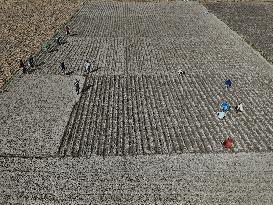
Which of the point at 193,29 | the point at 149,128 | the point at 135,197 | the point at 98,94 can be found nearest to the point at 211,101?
the point at 149,128

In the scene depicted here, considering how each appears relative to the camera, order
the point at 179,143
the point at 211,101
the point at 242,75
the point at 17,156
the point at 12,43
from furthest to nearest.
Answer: the point at 12,43 → the point at 242,75 → the point at 211,101 → the point at 179,143 → the point at 17,156

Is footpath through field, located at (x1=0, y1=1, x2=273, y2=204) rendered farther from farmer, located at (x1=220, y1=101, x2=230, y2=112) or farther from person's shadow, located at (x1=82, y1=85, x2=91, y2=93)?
farmer, located at (x1=220, y1=101, x2=230, y2=112)

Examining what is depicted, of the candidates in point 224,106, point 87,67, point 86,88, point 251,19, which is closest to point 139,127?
point 224,106

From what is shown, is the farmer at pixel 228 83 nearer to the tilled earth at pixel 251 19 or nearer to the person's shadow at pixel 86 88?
the tilled earth at pixel 251 19

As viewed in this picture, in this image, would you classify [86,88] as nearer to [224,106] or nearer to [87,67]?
[87,67]

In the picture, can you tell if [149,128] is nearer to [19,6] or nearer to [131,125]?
[131,125]
